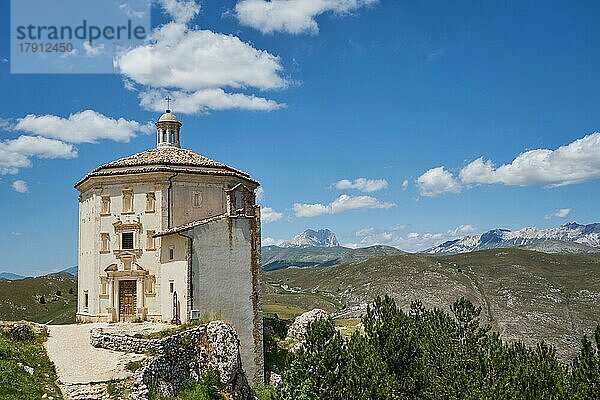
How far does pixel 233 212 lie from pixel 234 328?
26.1ft

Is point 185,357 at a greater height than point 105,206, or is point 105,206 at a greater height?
point 105,206

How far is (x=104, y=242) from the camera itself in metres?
43.9

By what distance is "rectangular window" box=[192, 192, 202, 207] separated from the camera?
1695 inches

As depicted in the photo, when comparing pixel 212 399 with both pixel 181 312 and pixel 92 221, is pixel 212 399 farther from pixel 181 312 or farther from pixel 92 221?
pixel 92 221

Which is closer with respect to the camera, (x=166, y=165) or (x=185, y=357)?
(x=185, y=357)

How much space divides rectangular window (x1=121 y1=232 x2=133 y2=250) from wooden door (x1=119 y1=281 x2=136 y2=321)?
104 inches

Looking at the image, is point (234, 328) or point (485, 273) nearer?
point (234, 328)

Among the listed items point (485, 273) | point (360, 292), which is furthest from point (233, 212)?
point (485, 273)

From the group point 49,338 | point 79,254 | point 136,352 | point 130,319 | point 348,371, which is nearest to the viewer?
point 348,371

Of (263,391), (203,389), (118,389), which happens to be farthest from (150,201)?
(118,389)

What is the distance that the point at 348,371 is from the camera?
25.8 meters

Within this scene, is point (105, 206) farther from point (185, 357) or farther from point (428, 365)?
point (428, 365)

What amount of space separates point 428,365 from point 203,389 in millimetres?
13890

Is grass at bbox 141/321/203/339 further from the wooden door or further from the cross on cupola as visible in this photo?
the cross on cupola
